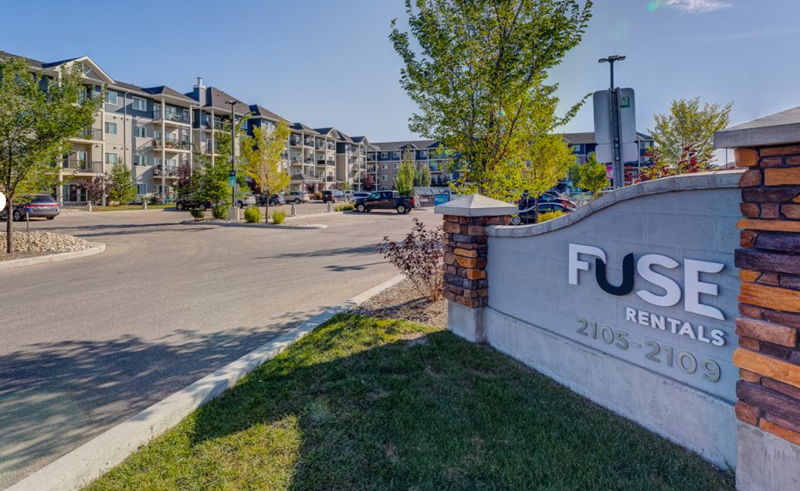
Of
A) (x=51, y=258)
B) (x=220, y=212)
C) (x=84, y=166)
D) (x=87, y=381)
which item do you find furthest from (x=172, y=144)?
(x=87, y=381)

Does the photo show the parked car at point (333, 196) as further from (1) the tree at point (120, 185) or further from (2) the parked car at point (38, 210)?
(2) the parked car at point (38, 210)

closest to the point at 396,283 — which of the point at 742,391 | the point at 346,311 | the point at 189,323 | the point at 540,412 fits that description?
the point at 346,311

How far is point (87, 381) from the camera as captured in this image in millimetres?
4621

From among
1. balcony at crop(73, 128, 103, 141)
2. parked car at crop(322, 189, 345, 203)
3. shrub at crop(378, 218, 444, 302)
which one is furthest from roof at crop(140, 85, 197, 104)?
shrub at crop(378, 218, 444, 302)

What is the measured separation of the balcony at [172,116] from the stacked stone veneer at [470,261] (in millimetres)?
52196

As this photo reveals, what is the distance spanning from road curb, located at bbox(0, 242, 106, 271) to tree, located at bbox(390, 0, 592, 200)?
36.2ft

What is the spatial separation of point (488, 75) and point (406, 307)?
4485 mm

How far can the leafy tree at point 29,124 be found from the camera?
1238 cm

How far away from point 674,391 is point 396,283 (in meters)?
6.25

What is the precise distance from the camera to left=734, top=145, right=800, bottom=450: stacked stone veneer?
2.40 metres

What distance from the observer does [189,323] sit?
6.66 meters

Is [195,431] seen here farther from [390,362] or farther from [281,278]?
[281,278]

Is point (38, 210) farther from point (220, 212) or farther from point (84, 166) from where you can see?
point (84, 166)

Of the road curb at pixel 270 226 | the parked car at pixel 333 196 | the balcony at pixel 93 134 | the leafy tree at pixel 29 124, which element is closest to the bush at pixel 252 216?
the road curb at pixel 270 226
